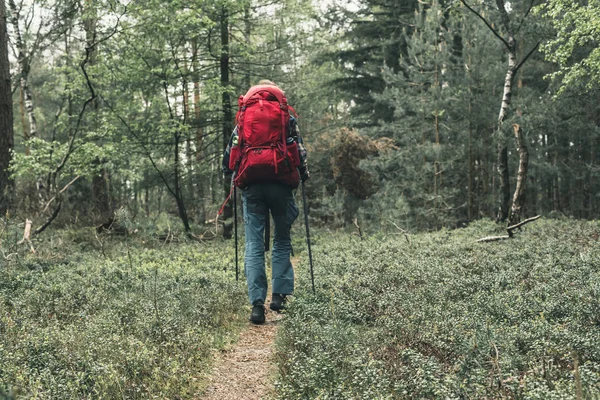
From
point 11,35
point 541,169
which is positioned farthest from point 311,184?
point 11,35

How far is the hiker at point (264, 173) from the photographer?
5.36m

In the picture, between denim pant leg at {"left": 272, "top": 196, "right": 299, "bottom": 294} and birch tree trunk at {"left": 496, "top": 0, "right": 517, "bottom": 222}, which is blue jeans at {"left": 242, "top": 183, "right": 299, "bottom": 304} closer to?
denim pant leg at {"left": 272, "top": 196, "right": 299, "bottom": 294}

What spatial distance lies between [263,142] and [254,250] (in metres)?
1.29

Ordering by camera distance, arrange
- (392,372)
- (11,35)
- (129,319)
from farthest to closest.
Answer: (11,35) → (129,319) → (392,372)

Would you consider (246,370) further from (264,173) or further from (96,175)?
(96,175)

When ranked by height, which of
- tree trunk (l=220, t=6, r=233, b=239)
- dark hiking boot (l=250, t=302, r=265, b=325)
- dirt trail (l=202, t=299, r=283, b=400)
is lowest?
dirt trail (l=202, t=299, r=283, b=400)

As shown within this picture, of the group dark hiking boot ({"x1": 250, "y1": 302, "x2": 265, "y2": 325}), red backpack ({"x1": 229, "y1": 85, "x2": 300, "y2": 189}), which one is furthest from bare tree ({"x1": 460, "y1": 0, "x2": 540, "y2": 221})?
dark hiking boot ({"x1": 250, "y1": 302, "x2": 265, "y2": 325})

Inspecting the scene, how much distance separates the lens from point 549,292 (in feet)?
16.0

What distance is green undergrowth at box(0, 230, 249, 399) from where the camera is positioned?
10.8 feet

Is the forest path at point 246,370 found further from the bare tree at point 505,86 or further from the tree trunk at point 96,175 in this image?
the bare tree at point 505,86

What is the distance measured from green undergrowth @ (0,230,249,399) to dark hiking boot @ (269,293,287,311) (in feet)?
1.23

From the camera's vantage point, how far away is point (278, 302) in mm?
5707

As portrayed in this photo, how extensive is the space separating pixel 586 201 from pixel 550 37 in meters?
17.7

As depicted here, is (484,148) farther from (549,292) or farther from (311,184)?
(549,292)
